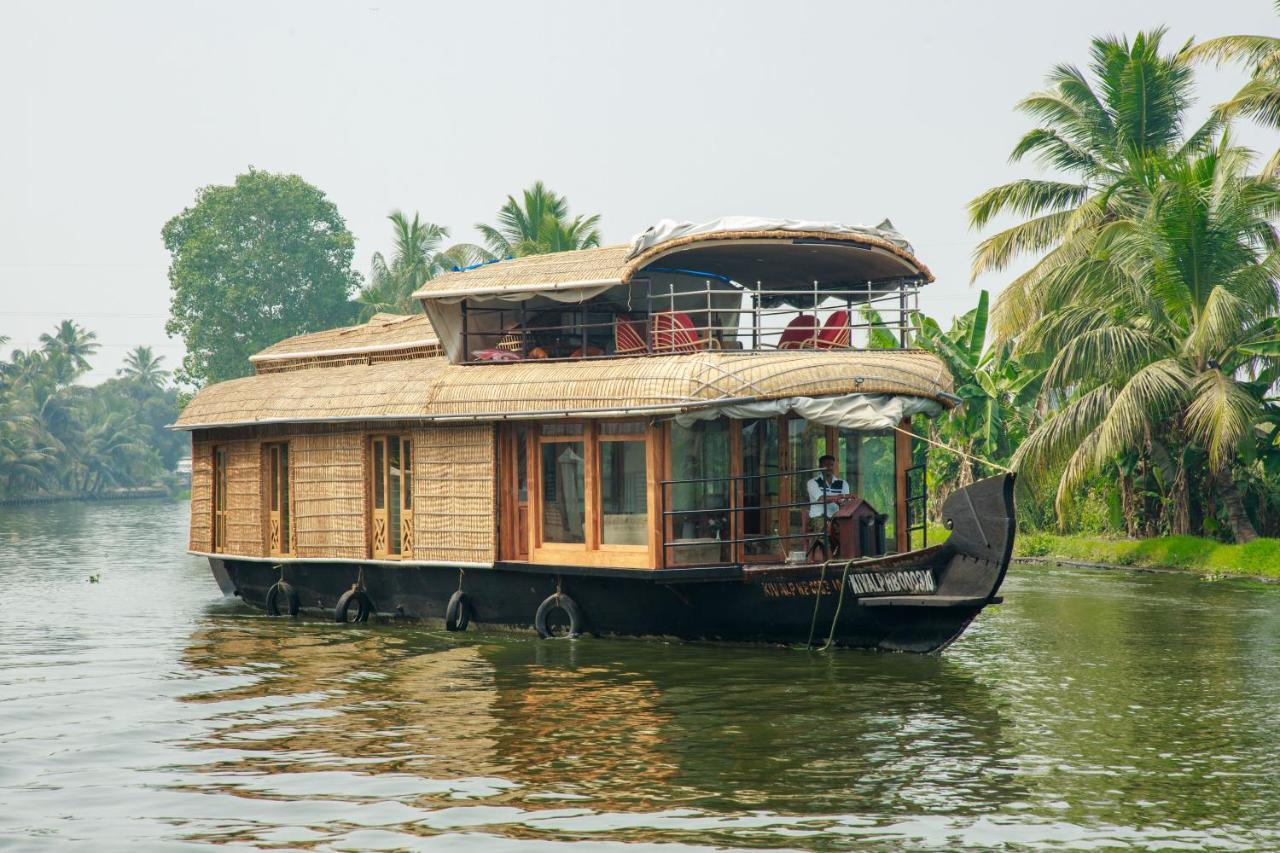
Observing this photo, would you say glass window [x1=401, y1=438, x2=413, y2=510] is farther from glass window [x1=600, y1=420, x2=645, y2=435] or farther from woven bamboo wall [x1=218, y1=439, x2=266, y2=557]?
glass window [x1=600, y1=420, x2=645, y2=435]

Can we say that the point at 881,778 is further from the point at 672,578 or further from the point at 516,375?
the point at 516,375

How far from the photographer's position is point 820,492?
38.9ft

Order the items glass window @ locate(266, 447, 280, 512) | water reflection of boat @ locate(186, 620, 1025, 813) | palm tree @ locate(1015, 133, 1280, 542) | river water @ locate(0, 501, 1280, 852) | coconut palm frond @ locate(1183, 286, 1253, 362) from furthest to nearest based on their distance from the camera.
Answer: palm tree @ locate(1015, 133, 1280, 542) → coconut palm frond @ locate(1183, 286, 1253, 362) → glass window @ locate(266, 447, 280, 512) → water reflection of boat @ locate(186, 620, 1025, 813) → river water @ locate(0, 501, 1280, 852)

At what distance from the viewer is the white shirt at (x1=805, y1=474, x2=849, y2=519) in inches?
464

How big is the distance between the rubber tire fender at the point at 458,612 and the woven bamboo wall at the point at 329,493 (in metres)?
1.32

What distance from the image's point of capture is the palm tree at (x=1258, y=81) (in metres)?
19.8

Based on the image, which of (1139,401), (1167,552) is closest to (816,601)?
(1139,401)

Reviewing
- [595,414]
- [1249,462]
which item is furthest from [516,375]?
[1249,462]

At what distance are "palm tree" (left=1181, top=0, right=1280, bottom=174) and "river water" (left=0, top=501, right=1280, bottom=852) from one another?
8327mm

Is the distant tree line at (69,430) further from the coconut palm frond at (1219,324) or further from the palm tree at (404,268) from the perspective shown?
the coconut palm frond at (1219,324)

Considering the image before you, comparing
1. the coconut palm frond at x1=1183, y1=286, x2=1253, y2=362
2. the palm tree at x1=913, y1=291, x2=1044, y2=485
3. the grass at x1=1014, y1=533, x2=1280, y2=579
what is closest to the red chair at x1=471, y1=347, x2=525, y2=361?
the coconut palm frond at x1=1183, y1=286, x2=1253, y2=362

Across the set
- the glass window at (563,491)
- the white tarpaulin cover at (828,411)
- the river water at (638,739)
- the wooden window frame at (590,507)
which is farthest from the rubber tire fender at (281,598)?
the white tarpaulin cover at (828,411)

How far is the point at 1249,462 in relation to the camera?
1856 centimetres

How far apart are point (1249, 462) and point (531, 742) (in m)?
12.8
